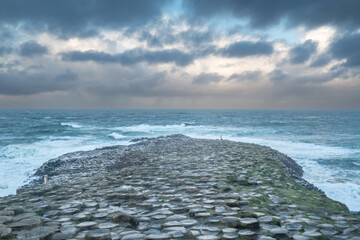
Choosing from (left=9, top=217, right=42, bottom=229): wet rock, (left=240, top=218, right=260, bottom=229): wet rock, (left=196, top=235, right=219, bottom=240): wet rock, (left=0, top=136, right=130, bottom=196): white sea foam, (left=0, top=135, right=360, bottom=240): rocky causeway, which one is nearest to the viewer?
(left=196, top=235, right=219, bottom=240): wet rock

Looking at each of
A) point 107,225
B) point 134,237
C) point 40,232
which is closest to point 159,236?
point 134,237

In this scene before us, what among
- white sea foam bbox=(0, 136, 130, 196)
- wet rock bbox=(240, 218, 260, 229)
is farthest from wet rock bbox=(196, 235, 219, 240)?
white sea foam bbox=(0, 136, 130, 196)

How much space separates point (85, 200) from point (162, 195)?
68.9 inches

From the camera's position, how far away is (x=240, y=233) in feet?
13.0

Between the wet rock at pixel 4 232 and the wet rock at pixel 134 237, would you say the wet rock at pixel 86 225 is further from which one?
the wet rock at pixel 4 232

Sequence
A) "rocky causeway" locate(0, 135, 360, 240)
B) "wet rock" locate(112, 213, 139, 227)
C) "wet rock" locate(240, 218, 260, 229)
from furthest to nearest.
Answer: "wet rock" locate(112, 213, 139, 227) < "wet rock" locate(240, 218, 260, 229) < "rocky causeway" locate(0, 135, 360, 240)

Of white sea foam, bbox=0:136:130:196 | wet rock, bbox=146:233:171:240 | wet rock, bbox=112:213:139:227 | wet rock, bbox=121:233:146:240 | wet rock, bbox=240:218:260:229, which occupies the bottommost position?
white sea foam, bbox=0:136:130:196

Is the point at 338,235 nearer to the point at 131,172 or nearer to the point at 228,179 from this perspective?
the point at 228,179

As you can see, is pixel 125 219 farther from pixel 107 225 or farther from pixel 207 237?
pixel 207 237

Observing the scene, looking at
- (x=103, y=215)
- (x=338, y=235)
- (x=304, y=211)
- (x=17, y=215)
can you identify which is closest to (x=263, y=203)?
(x=304, y=211)

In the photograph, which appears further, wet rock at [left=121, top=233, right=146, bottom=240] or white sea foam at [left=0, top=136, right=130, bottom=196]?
white sea foam at [left=0, top=136, right=130, bottom=196]

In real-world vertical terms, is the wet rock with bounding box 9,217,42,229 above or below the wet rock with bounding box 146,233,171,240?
below

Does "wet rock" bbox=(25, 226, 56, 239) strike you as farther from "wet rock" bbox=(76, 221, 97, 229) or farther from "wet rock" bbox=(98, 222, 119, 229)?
"wet rock" bbox=(98, 222, 119, 229)

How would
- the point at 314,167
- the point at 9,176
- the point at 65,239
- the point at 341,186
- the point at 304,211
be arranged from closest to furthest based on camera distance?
1. the point at 65,239
2. the point at 304,211
3. the point at 341,186
4. the point at 9,176
5. the point at 314,167
